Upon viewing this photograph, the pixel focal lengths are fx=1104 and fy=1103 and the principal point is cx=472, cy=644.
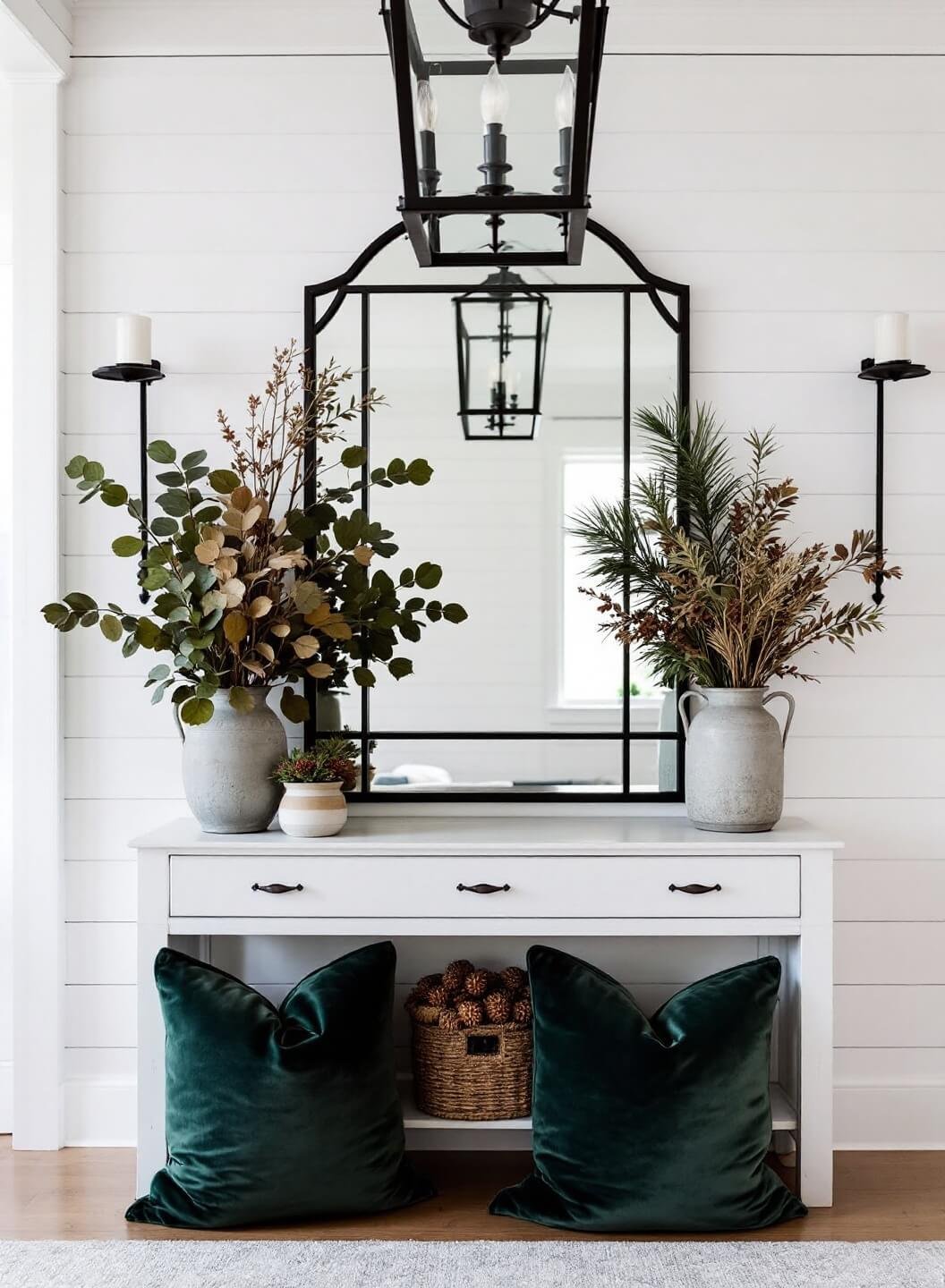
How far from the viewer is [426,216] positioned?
1.34m

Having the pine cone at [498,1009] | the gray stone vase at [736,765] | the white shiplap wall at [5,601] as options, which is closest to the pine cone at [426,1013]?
the pine cone at [498,1009]

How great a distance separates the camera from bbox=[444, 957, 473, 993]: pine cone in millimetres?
2531

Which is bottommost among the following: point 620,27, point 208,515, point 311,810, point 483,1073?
point 483,1073

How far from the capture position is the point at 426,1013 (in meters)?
2.47

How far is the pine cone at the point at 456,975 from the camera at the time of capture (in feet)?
8.30

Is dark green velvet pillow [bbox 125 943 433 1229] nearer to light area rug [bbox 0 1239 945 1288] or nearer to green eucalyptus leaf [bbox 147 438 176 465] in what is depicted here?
light area rug [bbox 0 1239 945 1288]

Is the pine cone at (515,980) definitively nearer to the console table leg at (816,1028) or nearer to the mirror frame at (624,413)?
the mirror frame at (624,413)

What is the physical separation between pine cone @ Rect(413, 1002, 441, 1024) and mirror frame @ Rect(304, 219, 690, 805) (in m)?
0.50

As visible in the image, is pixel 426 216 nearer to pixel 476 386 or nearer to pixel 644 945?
pixel 476 386

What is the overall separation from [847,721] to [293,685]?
4.52 ft

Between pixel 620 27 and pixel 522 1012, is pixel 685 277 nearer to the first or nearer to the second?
pixel 620 27

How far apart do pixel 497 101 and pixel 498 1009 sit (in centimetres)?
186

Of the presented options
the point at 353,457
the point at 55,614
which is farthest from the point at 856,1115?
the point at 55,614

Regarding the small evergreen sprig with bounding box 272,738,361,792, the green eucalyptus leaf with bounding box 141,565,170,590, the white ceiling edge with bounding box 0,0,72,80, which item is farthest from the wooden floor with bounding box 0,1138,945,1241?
the white ceiling edge with bounding box 0,0,72,80
